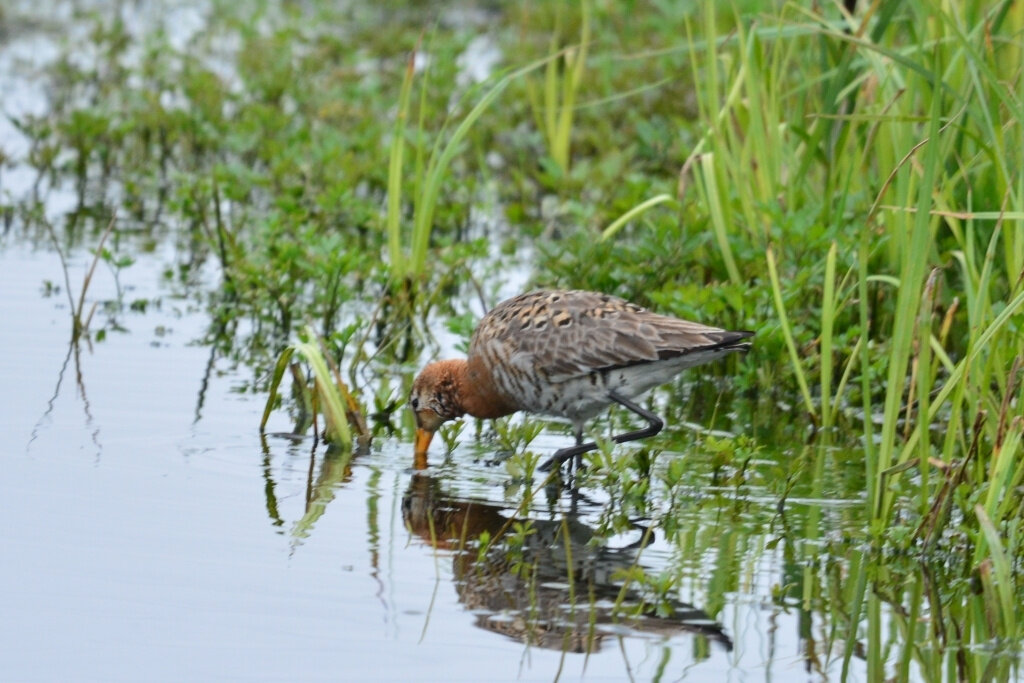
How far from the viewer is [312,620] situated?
4.37m

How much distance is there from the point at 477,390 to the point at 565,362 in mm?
432

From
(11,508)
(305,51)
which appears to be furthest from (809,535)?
(305,51)

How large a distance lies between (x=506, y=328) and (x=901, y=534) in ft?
6.34

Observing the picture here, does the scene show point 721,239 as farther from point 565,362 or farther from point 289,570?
point 289,570

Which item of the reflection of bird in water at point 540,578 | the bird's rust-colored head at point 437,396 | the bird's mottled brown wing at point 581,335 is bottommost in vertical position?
the reflection of bird in water at point 540,578

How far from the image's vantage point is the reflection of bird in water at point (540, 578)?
440cm

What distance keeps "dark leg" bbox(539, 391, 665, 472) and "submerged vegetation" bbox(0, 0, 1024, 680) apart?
138 mm

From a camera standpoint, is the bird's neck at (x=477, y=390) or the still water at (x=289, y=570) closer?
the still water at (x=289, y=570)

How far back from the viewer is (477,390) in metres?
6.48

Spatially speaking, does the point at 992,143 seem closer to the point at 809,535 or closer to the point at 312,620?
the point at 809,535

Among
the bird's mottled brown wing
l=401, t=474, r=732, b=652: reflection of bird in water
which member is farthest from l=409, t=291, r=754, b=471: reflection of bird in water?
l=401, t=474, r=732, b=652: reflection of bird in water

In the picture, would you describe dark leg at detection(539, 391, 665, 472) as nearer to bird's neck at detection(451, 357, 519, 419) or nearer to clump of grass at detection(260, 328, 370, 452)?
bird's neck at detection(451, 357, 519, 419)

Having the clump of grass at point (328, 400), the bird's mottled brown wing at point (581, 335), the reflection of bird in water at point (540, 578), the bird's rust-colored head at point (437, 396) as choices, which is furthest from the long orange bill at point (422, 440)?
the reflection of bird in water at point (540, 578)

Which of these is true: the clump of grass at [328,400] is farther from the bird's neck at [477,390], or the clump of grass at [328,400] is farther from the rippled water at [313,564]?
the bird's neck at [477,390]
